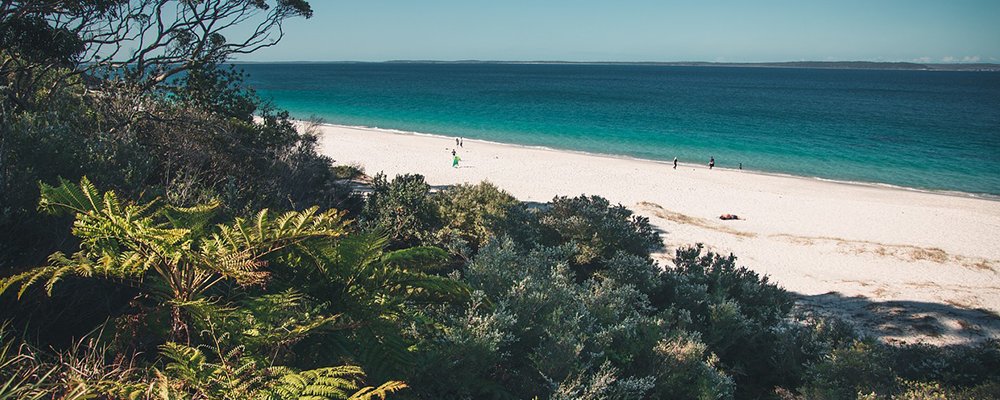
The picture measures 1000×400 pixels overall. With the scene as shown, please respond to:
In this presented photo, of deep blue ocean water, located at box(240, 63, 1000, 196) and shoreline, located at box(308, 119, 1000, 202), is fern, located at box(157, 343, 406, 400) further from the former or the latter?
deep blue ocean water, located at box(240, 63, 1000, 196)

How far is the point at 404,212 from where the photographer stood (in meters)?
8.62

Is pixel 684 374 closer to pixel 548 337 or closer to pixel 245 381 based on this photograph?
pixel 548 337

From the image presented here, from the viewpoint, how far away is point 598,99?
7238 cm

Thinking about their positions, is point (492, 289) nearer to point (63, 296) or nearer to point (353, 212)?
point (63, 296)

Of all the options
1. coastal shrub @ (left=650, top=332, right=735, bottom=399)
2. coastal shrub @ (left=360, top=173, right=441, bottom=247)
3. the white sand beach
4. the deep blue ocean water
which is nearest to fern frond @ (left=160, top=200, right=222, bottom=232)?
coastal shrub @ (left=650, top=332, right=735, bottom=399)

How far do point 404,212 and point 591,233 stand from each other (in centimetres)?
306

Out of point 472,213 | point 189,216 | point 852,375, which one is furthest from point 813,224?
point 189,216

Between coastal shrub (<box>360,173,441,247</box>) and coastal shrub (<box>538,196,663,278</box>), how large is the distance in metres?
1.93

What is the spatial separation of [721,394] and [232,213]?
5.31 metres

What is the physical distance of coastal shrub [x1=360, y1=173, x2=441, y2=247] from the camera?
8268mm

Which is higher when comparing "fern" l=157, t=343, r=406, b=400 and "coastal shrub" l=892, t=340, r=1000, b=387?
"fern" l=157, t=343, r=406, b=400

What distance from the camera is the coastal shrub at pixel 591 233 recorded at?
8.41 meters

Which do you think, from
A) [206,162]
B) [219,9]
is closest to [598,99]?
[219,9]

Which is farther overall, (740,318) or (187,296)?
(740,318)
